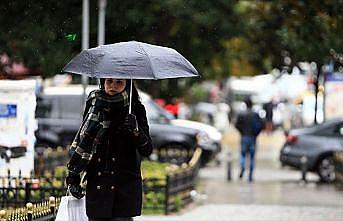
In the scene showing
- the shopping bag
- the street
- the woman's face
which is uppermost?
the woman's face

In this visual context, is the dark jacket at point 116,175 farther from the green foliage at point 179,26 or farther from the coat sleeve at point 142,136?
the green foliage at point 179,26

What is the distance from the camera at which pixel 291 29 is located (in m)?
19.3

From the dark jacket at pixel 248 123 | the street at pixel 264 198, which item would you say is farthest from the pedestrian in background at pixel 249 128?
the street at pixel 264 198

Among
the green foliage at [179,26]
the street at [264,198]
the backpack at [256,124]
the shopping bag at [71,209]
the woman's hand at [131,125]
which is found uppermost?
the green foliage at [179,26]

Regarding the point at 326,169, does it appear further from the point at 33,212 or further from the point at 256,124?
the point at 33,212

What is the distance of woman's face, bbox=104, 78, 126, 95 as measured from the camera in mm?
7188

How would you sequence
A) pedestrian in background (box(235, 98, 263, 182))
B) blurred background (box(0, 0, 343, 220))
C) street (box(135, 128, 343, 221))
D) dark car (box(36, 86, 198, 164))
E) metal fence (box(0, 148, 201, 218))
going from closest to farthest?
metal fence (box(0, 148, 201, 218)) → blurred background (box(0, 0, 343, 220)) → street (box(135, 128, 343, 221)) → pedestrian in background (box(235, 98, 263, 182)) → dark car (box(36, 86, 198, 164))

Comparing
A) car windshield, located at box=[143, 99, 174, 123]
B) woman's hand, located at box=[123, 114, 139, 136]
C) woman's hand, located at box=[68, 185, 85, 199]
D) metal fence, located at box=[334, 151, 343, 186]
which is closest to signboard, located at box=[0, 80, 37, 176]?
woman's hand, located at box=[68, 185, 85, 199]

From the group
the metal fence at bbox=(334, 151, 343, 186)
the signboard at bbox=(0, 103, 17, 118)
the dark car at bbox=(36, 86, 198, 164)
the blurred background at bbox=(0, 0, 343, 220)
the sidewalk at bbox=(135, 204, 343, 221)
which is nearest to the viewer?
the signboard at bbox=(0, 103, 17, 118)

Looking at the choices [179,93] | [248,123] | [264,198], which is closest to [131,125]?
[264,198]

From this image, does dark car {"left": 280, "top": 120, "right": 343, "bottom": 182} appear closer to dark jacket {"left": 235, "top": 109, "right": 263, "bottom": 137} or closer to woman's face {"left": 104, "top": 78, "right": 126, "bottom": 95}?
dark jacket {"left": 235, "top": 109, "right": 263, "bottom": 137}

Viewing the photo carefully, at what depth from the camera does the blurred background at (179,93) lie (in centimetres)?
1285

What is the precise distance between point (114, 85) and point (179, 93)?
56.4 ft

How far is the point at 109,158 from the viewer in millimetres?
7102
